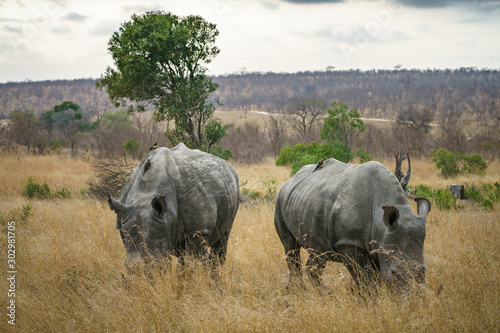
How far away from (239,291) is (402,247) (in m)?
2.53

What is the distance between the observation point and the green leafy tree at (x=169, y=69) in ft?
37.5

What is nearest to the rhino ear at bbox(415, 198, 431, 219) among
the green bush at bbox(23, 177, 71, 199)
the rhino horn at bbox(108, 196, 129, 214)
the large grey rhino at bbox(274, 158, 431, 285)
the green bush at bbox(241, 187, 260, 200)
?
the large grey rhino at bbox(274, 158, 431, 285)

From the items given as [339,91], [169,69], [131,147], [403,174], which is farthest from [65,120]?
[339,91]

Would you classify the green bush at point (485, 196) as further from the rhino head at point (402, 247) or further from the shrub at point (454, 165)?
the rhino head at point (402, 247)

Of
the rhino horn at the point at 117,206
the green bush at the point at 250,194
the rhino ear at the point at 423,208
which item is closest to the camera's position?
the rhino ear at the point at 423,208

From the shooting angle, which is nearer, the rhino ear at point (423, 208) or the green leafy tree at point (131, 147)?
the rhino ear at point (423, 208)

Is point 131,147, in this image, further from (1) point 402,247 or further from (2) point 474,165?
(1) point 402,247

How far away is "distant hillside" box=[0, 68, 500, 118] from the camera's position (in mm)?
66625

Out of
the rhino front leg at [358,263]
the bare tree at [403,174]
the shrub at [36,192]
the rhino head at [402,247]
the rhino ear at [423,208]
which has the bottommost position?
the shrub at [36,192]

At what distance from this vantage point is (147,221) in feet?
14.4

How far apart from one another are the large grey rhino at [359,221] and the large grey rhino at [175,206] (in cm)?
103

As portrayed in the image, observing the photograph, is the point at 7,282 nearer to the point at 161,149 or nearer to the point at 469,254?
the point at 161,149

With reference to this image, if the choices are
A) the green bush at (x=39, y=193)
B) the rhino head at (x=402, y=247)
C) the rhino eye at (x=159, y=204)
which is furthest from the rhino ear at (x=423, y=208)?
the green bush at (x=39, y=193)

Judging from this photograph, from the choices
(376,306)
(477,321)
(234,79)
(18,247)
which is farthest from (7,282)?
(234,79)
